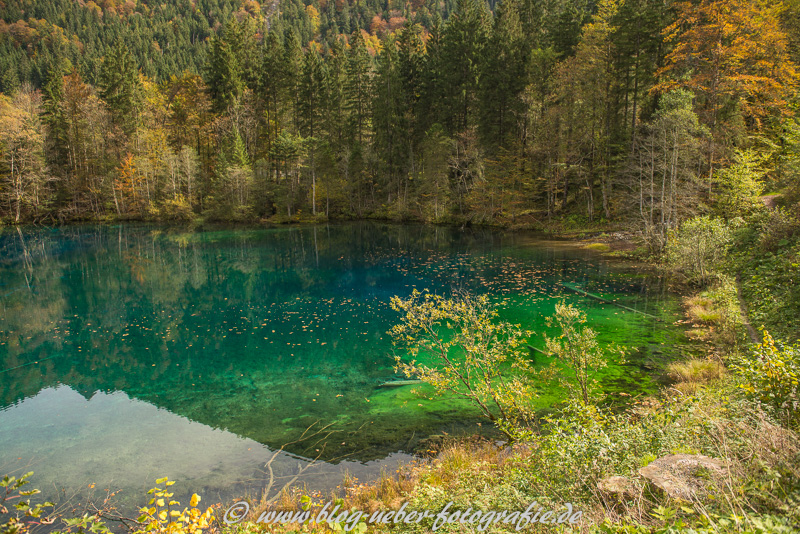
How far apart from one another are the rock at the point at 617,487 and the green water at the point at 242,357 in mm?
4821

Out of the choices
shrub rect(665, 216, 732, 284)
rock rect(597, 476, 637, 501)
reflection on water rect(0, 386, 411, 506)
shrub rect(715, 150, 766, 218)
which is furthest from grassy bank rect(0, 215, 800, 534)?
shrub rect(715, 150, 766, 218)

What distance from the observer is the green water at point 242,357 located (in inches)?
342

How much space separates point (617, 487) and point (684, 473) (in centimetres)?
64

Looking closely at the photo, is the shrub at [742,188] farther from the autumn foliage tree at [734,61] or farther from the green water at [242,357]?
the green water at [242,357]

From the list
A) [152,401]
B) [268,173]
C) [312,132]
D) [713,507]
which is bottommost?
[152,401]

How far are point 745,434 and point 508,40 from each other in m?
45.1

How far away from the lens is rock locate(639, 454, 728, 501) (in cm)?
379

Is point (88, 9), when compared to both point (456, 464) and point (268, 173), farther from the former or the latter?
point (456, 464)

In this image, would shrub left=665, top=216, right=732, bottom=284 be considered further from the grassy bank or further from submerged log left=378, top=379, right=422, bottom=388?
submerged log left=378, top=379, right=422, bottom=388

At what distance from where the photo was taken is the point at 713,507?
3.58 metres

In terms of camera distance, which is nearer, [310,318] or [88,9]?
[310,318]

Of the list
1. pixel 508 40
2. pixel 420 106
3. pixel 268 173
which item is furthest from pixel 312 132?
pixel 508 40

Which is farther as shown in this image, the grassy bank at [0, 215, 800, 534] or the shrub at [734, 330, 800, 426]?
the shrub at [734, 330, 800, 426]

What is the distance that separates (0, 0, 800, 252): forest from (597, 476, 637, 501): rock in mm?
21038
